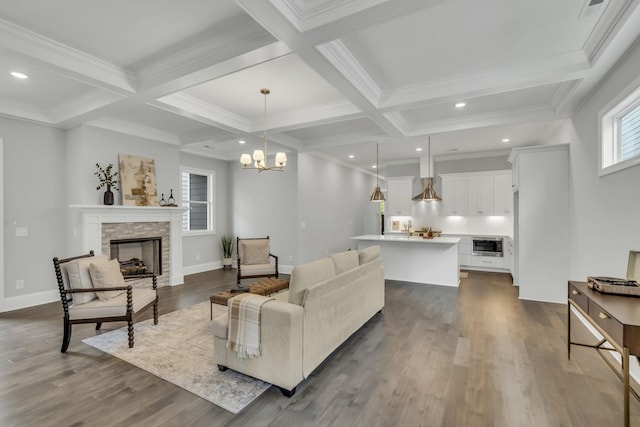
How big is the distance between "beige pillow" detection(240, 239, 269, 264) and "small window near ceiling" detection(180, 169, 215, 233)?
2.35 metres

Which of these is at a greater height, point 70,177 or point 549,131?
point 549,131

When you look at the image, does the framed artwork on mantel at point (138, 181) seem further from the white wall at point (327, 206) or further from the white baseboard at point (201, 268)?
the white wall at point (327, 206)

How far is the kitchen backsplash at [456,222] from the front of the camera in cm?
766

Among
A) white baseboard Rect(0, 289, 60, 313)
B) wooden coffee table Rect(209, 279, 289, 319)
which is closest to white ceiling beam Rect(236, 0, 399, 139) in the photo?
wooden coffee table Rect(209, 279, 289, 319)

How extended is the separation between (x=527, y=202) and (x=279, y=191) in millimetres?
5018

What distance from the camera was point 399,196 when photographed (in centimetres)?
853

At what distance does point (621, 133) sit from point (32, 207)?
773 cm

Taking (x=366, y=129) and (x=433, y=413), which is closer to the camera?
(x=433, y=413)

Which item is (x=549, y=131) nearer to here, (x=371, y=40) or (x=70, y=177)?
(x=371, y=40)

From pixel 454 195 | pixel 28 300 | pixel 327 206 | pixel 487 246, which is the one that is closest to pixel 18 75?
pixel 28 300

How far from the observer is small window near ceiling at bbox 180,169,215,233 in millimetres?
7359

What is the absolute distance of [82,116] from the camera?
4.41 meters

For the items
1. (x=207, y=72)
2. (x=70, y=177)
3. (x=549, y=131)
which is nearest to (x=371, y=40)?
(x=207, y=72)

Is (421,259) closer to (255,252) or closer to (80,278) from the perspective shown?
(255,252)
